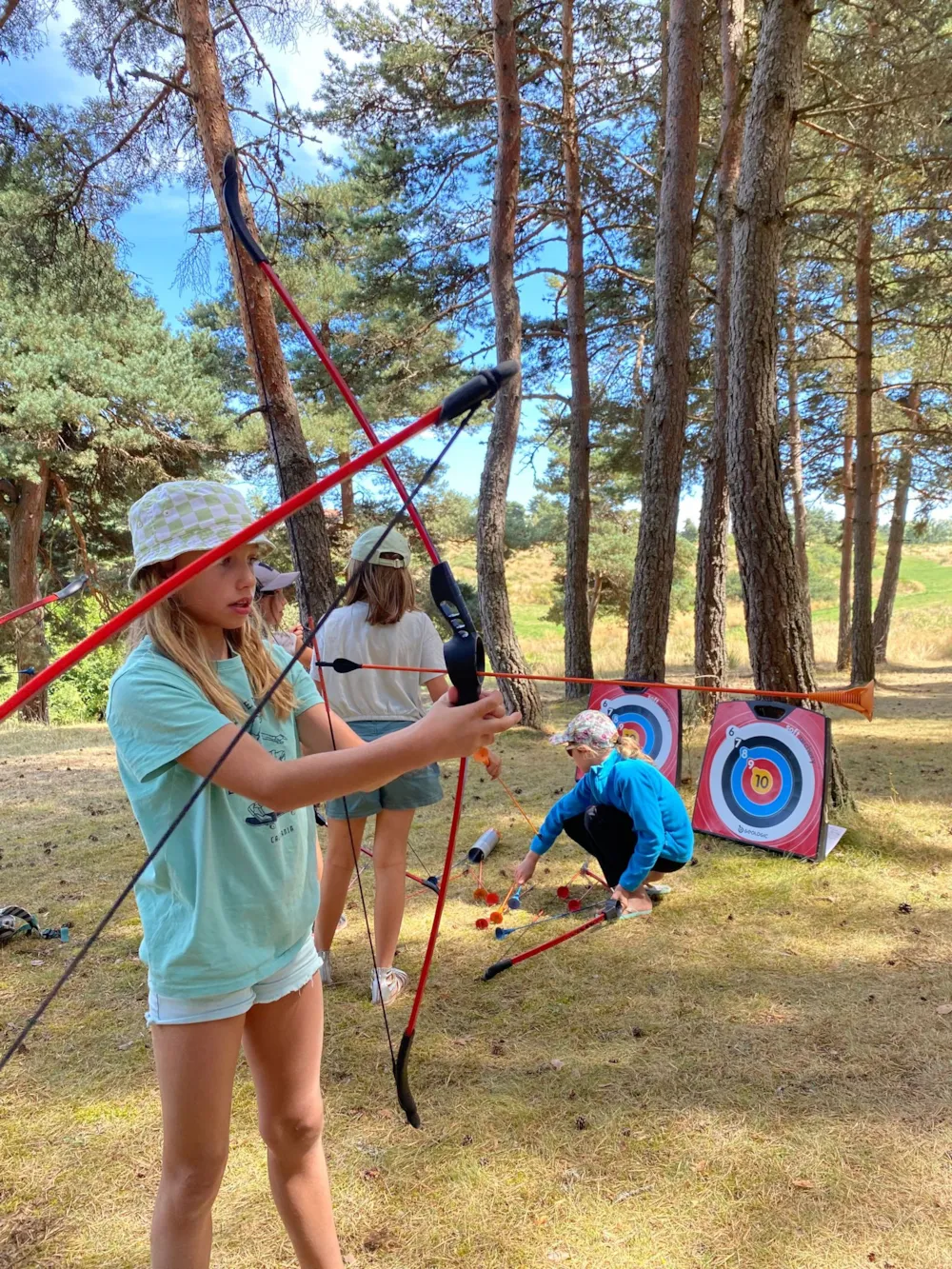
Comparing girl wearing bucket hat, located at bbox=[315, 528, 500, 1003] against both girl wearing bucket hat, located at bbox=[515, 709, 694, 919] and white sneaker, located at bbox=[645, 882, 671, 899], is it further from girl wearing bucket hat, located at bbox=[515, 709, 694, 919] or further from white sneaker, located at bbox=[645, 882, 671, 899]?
white sneaker, located at bbox=[645, 882, 671, 899]

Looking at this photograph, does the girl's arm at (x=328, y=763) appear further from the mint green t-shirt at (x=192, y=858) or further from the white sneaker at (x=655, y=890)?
the white sneaker at (x=655, y=890)

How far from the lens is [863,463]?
937cm

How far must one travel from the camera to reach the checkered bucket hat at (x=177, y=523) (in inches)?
48.3

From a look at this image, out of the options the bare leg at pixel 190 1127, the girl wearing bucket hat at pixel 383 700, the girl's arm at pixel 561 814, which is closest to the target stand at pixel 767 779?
the girl's arm at pixel 561 814

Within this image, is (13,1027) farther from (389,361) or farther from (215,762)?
A: (389,361)

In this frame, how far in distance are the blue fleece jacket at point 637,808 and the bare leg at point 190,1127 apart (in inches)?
85.0

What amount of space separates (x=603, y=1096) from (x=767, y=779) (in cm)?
230

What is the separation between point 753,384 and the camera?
416 cm

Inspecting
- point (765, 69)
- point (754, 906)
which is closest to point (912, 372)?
point (765, 69)

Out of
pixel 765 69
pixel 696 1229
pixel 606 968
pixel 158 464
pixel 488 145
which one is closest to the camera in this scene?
pixel 696 1229

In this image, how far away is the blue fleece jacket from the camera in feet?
10.2

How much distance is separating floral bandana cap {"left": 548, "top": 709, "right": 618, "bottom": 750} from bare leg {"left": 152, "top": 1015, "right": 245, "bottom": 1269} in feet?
7.01

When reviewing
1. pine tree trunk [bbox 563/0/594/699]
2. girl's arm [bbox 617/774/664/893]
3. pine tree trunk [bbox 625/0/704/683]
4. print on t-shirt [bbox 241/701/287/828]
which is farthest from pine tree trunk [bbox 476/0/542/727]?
print on t-shirt [bbox 241/701/287/828]

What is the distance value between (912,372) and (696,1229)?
15381 millimetres
